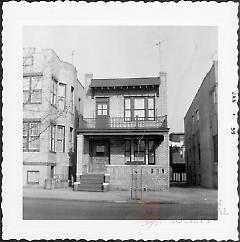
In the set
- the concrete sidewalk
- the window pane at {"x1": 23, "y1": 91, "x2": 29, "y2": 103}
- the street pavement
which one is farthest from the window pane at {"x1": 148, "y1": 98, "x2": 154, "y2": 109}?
the window pane at {"x1": 23, "y1": 91, "x2": 29, "y2": 103}

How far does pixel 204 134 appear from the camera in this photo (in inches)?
395

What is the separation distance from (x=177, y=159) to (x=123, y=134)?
2490mm

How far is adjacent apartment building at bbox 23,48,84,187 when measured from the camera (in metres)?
8.38

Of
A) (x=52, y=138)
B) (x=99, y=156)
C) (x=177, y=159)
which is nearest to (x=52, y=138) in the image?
(x=52, y=138)

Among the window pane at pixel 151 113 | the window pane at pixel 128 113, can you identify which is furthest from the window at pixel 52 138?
the window pane at pixel 151 113

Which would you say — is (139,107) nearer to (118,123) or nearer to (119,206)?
(118,123)

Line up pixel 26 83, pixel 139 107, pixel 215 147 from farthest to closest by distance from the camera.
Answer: pixel 139 107 < pixel 215 147 < pixel 26 83

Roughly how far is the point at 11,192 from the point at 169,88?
454 cm

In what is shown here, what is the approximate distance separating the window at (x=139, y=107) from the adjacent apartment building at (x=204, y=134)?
3.16 metres

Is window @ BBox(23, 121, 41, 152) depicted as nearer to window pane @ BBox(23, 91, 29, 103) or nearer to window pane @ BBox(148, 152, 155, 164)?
window pane @ BBox(23, 91, 29, 103)

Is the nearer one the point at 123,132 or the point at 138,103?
the point at 123,132

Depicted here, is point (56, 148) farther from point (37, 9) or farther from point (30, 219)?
point (37, 9)

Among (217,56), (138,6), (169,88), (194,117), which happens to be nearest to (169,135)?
(194,117)

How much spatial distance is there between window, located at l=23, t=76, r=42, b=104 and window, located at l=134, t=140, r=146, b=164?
5688mm
